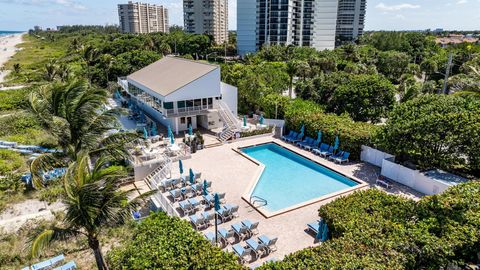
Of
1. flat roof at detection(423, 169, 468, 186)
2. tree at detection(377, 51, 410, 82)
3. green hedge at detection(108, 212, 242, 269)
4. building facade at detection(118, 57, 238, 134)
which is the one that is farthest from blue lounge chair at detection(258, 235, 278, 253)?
tree at detection(377, 51, 410, 82)

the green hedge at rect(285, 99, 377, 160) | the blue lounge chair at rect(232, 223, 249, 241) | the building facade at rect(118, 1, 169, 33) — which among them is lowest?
the blue lounge chair at rect(232, 223, 249, 241)

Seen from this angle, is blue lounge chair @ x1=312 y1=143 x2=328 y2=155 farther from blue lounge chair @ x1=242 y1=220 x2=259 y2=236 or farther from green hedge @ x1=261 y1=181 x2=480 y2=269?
blue lounge chair @ x1=242 y1=220 x2=259 y2=236

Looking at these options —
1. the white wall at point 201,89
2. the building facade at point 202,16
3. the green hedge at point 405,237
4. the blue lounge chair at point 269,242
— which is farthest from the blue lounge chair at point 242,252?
the building facade at point 202,16

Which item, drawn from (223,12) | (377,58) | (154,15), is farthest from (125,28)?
(377,58)

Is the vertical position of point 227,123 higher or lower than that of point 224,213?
higher

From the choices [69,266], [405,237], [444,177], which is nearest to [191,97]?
[69,266]

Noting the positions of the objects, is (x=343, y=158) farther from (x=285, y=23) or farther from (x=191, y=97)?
(x=285, y=23)

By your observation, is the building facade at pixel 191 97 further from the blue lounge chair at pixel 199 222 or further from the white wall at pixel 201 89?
the blue lounge chair at pixel 199 222
